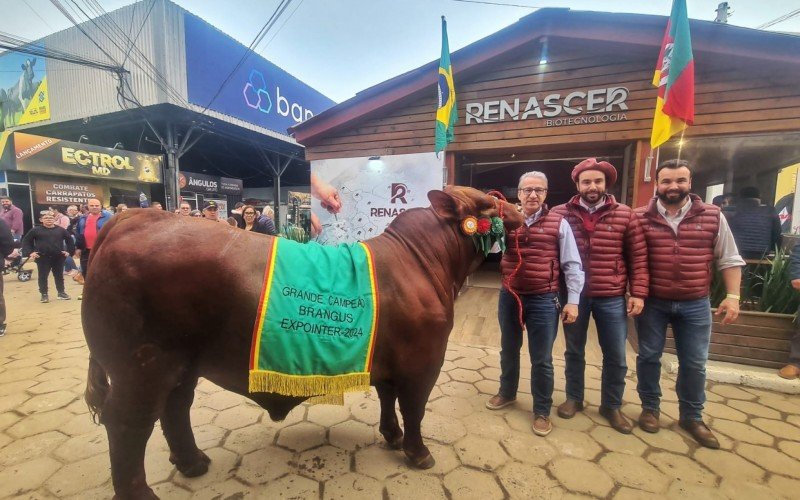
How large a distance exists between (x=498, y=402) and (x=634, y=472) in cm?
104

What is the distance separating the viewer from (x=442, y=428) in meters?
2.73

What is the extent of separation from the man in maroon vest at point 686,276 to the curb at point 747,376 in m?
1.25

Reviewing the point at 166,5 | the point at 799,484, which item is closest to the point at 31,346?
the point at 799,484

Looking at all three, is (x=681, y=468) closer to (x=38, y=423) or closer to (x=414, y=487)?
(x=414, y=487)

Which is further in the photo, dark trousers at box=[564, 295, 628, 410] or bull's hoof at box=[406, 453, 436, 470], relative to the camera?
dark trousers at box=[564, 295, 628, 410]

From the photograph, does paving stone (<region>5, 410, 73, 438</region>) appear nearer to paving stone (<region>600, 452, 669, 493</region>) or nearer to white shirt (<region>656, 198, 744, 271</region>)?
paving stone (<region>600, 452, 669, 493</region>)

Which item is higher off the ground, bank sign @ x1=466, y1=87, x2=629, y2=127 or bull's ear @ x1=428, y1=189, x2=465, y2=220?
bank sign @ x1=466, y1=87, x2=629, y2=127

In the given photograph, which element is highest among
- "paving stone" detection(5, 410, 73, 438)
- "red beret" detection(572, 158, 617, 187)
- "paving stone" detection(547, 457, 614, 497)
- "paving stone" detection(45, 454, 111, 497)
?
"red beret" detection(572, 158, 617, 187)

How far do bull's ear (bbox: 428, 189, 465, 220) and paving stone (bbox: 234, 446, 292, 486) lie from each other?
1.96 meters

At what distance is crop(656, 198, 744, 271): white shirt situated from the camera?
2.56 meters

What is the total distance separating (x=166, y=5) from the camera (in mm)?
11930

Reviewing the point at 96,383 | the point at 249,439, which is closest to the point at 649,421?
the point at 249,439

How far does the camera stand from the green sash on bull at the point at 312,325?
1699 mm

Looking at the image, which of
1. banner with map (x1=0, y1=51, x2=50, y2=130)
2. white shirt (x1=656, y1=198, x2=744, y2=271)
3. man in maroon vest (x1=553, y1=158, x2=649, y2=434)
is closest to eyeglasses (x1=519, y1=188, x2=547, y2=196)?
man in maroon vest (x1=553, y1=158, x2=649, y2=434)
